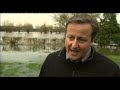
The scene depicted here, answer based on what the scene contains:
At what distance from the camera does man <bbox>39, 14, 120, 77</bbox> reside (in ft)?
4.69

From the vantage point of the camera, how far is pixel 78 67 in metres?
1.45

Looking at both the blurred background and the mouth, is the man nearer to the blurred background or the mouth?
the mouth

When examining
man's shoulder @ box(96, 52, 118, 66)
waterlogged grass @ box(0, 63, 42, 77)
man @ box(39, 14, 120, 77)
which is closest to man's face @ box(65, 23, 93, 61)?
man @ box(39, 14, 120, 77)

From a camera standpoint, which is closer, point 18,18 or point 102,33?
point 102,33

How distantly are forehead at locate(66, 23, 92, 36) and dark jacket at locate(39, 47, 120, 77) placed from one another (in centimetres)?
13

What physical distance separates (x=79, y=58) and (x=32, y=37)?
439 millimetres

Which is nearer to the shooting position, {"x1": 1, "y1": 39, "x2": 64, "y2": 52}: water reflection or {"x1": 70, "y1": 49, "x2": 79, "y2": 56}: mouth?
{"x1": 70, "y1": 49, "x2": 79, "y2": 56}: mouth

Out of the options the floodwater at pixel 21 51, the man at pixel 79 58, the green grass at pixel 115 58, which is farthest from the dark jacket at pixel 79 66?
the floodwater at pixel 21 51

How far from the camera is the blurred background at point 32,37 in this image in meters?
1.67

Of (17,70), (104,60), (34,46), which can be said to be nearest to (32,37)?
(34,46)
